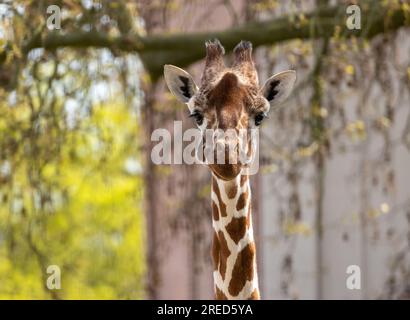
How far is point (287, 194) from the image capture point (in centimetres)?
1108

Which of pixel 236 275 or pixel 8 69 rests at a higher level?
pixel 8 69

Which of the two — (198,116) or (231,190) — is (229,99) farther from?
(231,190)

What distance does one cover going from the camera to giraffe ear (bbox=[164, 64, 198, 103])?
5.15 metres

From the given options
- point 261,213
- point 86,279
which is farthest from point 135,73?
point 86,279

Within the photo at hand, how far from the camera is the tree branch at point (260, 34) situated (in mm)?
7094

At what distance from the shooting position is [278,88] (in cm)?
526

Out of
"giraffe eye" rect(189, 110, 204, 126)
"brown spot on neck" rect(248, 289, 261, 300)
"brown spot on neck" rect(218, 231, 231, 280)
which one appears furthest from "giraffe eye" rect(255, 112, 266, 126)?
"brown spot on neck" rect(248, 289, 261, 300)

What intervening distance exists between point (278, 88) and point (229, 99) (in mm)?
580

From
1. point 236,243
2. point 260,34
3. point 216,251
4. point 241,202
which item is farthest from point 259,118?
point 260,34

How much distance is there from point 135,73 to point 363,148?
3569 millimetres

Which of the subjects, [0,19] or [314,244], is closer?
[0,19]

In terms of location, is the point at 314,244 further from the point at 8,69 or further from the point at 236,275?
the point at 236,275

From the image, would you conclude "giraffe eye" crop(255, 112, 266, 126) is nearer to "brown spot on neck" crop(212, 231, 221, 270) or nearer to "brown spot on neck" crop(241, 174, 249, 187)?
"brown spot on neck" crop(241, 174, 249, 187)
